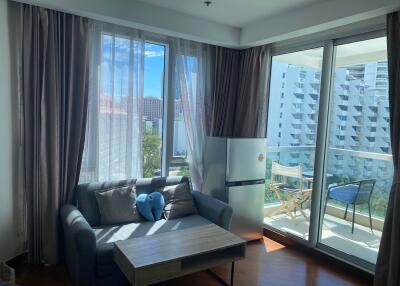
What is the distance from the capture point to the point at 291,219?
3.72m

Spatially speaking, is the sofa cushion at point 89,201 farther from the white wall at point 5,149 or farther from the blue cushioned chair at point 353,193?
the blue cushioned chair at point 353,193

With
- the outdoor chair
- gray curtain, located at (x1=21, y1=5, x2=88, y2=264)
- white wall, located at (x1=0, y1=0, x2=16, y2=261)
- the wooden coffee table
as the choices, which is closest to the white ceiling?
gray curtain, located at (x1=21, y1=5, x2=88, y2=264)

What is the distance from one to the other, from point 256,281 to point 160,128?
196 centimetres

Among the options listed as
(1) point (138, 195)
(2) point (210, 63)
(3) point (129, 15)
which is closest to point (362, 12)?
(2) point (210, 63)

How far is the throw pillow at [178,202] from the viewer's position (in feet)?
10.2

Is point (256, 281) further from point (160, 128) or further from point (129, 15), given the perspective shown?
point (129, 15)

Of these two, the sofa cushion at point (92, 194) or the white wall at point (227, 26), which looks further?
the sofa cushion at point (92, 194)

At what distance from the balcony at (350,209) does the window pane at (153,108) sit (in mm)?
1582

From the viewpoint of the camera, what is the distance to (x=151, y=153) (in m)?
3.52

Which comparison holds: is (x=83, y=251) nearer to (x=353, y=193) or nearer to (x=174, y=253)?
(x=174, y=253)

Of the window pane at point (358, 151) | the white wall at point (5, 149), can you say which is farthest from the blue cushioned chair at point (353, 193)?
the white wall at point (5, 149)

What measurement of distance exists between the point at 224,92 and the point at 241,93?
0.23 m

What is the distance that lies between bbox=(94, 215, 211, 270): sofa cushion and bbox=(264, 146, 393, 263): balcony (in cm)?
131

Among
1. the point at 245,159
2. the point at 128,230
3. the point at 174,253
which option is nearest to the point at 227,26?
the point at 245,159
